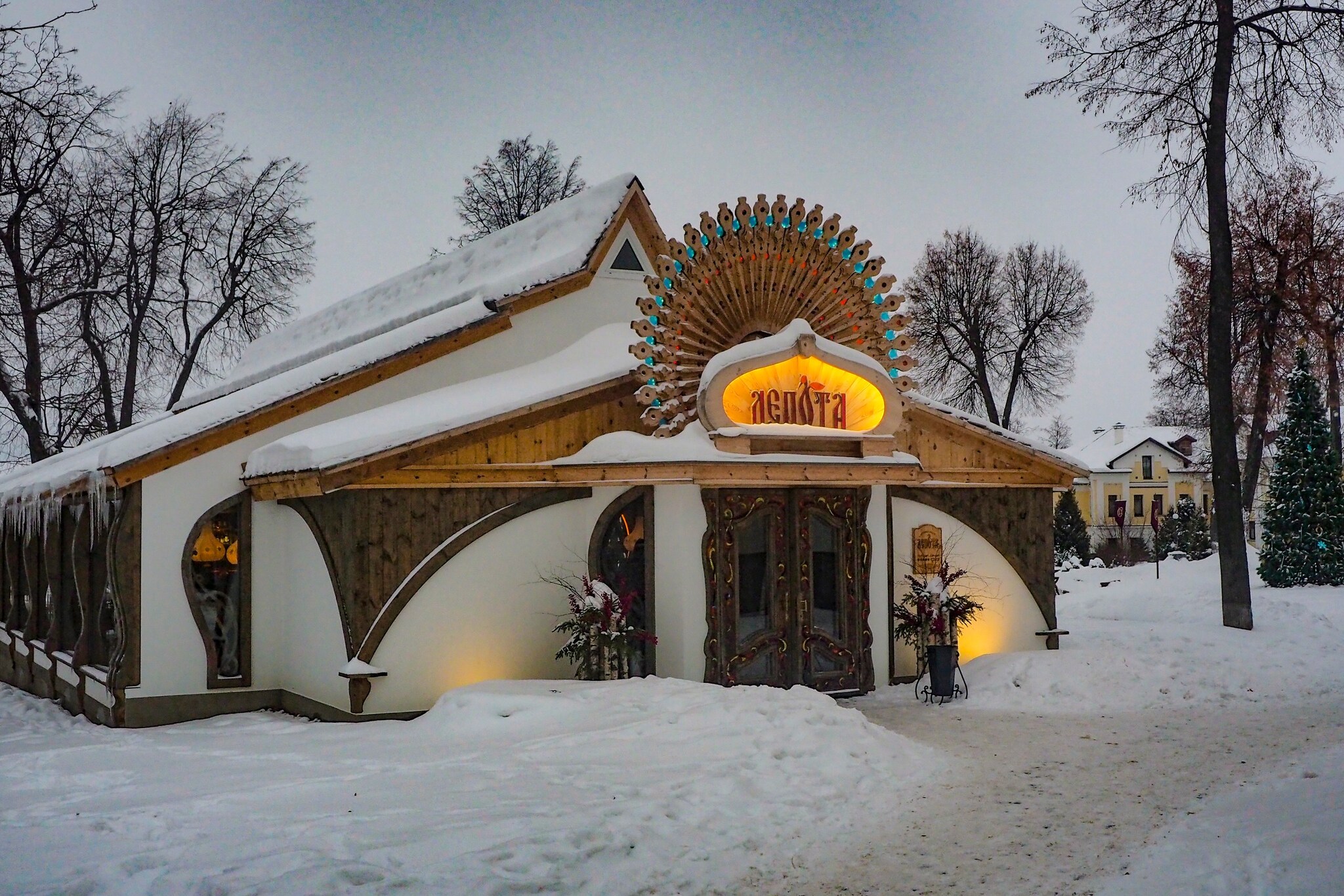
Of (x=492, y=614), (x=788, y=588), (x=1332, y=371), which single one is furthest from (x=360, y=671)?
(x=1332, y=371)

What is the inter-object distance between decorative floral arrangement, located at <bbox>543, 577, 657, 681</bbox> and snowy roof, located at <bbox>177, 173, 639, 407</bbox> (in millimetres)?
4057

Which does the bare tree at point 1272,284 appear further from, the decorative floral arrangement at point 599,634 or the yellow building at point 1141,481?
the yellow building at point 1141,481

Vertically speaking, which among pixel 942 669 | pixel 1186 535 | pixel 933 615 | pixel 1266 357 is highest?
pixel 1266 357

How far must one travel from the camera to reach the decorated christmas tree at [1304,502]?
18.7 m

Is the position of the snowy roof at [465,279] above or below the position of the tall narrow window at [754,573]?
above

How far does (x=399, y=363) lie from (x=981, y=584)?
7029mm

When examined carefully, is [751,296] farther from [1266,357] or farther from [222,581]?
[1266,357]

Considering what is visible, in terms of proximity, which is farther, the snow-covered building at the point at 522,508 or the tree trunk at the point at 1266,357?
the tree trunk at the point at 1266,357

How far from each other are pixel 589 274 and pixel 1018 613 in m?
6.48

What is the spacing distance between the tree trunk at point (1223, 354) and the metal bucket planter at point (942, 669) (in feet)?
21.5

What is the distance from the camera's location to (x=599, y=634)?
31.5 feet

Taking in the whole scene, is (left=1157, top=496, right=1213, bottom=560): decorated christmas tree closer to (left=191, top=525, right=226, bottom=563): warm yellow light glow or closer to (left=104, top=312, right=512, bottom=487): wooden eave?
(left=104, top=312, right=512, bottom=487): wooden eave

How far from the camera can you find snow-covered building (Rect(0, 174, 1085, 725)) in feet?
31.7

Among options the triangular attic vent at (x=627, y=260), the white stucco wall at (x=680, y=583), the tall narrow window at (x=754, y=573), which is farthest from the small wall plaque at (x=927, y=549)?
the triangular attic vent at (x=627, y=260)
